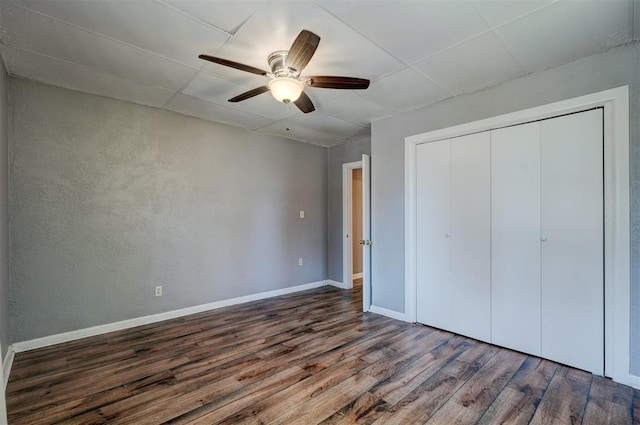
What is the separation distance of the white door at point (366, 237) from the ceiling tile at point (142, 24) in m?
2.32

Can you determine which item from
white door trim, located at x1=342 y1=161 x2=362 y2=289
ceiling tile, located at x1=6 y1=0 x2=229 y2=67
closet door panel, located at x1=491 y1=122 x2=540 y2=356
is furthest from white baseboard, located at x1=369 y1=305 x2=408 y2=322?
ceiling tile, located at x1=6 y1=0 x2=229 y2=67

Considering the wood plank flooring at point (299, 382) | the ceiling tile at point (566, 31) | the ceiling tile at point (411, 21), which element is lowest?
the wood plank flooring at point (299, 382)

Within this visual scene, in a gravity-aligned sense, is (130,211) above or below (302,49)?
below

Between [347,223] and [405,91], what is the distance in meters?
2.66

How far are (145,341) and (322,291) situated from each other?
267 cm

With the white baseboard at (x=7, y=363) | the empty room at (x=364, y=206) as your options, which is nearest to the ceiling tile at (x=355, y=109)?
the empty room at (x=364, y=206)

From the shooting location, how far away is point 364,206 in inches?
157

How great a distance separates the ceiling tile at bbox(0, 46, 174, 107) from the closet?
10.0ft

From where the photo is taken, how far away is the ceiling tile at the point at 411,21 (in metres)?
1.80

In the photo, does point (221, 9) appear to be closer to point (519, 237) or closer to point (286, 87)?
point (286, 87)

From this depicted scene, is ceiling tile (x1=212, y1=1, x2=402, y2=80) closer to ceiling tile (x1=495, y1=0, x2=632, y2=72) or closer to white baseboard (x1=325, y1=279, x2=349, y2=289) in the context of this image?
ceiling tile (x1=495, y1=0, x2=632, y2=72)

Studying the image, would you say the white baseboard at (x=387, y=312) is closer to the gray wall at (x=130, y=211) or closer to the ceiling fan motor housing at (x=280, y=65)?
the gray wall at (x=130, y=211)

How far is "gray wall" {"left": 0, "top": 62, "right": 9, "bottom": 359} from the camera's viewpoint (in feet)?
7.67

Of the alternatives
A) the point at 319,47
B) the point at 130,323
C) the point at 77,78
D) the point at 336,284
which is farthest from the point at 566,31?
the point at 130,323
